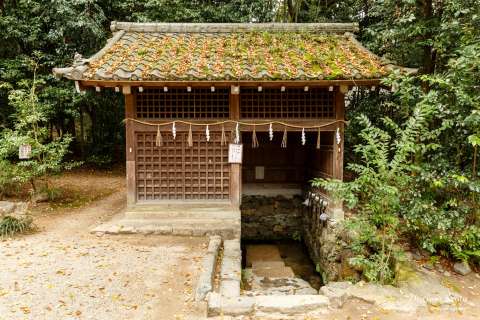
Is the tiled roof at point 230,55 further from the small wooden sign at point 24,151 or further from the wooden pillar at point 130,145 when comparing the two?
the small wooden sign at point 24,151

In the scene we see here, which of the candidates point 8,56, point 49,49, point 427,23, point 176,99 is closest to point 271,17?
→ point 427,23

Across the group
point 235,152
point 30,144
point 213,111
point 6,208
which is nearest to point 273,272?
point 235,152

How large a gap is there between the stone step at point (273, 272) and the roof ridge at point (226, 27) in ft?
23.8

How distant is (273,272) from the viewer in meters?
9.97

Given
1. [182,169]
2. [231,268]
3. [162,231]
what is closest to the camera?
[231,268]

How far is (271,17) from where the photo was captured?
16.2m

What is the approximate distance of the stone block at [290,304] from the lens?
5.44 metres

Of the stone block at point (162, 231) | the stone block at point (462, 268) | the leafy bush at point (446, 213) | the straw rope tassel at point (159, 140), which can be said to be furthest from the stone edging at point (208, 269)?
the stone block at point (462, 268)

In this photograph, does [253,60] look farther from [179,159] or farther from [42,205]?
[42,205]

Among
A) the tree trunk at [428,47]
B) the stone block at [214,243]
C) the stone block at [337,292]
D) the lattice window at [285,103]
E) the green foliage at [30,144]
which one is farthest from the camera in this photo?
the green foliage at [30,144]

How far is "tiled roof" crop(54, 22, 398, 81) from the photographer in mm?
8148

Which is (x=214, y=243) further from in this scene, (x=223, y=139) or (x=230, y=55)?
(x=230, y=55)

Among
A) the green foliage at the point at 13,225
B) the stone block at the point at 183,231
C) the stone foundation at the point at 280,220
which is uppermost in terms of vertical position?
the green foliage at the point at 13,225

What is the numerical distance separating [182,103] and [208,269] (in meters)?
4.55
